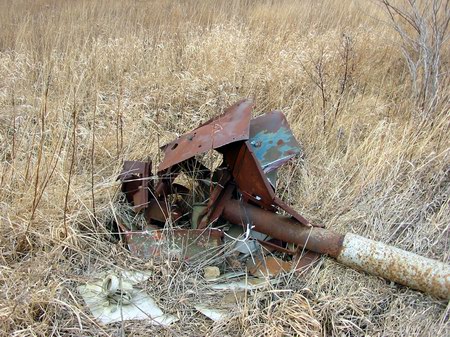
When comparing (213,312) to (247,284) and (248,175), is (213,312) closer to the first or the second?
(247,284)

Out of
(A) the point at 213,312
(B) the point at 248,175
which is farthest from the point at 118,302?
(B) the point at 248,175

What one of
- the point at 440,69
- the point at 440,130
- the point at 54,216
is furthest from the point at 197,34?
the point at 54,216

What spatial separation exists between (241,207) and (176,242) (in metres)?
0.46

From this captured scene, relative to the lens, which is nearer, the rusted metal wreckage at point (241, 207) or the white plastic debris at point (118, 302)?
the white plastic debris at point (118, 302)

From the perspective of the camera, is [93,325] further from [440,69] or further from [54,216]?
[440,69]

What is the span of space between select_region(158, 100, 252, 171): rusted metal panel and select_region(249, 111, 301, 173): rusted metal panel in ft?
0.76

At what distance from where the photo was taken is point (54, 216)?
8.75ft

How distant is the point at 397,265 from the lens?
2443 millimetres

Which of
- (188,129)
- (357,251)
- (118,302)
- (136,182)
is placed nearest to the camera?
(118,302)

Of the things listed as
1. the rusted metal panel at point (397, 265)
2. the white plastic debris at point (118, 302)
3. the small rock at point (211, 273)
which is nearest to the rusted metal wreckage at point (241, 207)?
the rusted metal panel at point (397, 265)

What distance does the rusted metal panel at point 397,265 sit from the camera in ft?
7.77

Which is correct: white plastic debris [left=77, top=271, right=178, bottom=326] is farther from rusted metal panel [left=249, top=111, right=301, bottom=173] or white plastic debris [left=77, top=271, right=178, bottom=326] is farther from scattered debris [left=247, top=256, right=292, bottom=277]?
rusted metal panel [left=249, top=111, right=301, bottom=173]

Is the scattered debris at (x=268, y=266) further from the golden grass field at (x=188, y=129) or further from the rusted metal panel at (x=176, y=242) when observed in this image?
the rusted metal panel at (x=176, y=242)

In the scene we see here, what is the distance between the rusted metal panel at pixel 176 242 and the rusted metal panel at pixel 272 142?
0.57 m
